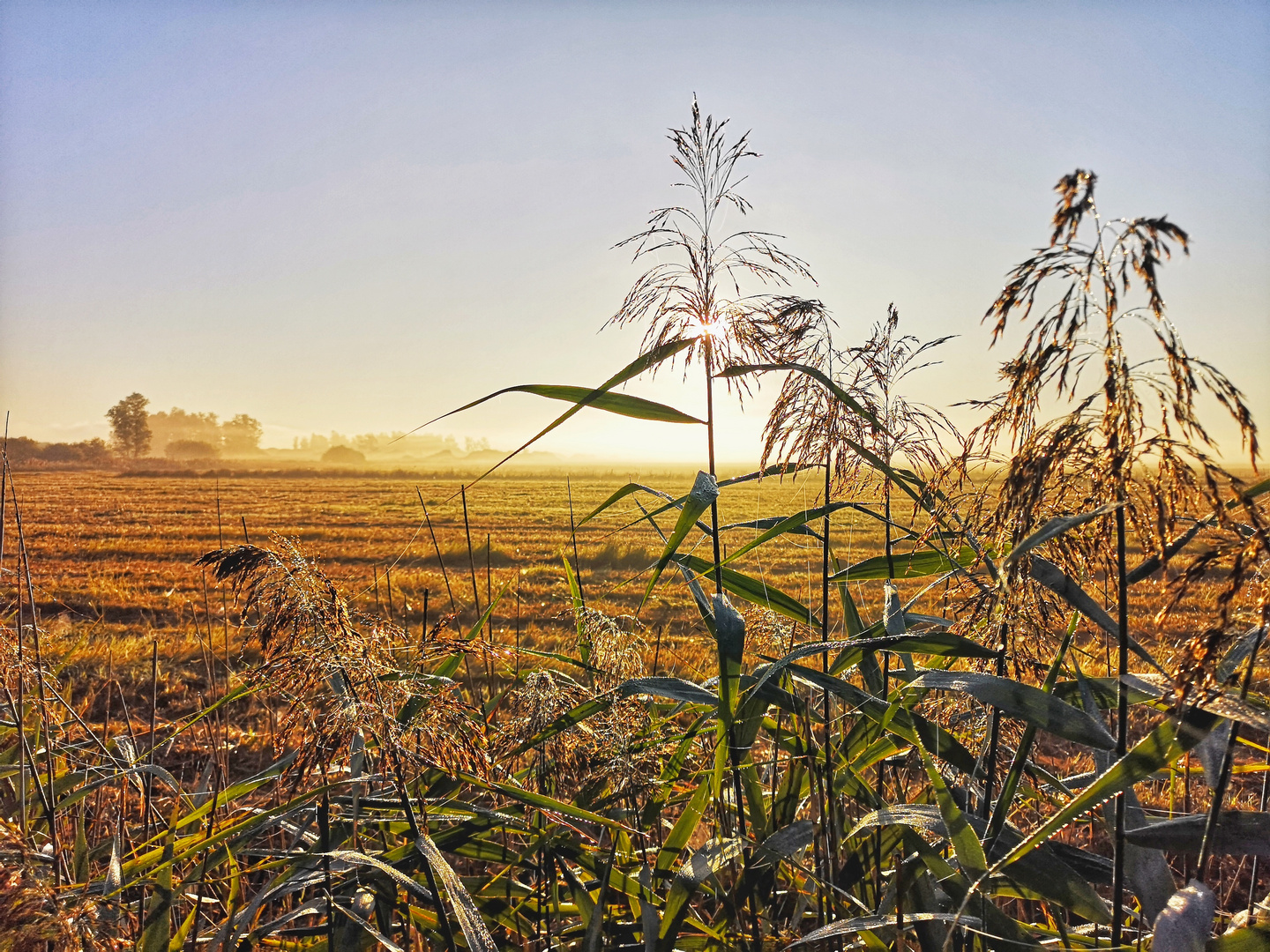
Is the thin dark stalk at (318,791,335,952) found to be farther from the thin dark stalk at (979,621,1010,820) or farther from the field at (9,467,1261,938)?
the thin dark stalk at (979,621,1010,820)

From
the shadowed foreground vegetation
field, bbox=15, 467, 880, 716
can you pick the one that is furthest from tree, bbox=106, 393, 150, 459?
the shadowed foreground vegetation

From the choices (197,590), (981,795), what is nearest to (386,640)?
(981,795)

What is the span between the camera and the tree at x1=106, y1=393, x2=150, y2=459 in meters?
117

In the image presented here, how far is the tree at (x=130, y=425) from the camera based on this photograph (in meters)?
117

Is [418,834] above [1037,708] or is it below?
below

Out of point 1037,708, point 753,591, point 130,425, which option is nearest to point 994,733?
point 1037,708

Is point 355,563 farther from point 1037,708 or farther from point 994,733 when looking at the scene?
point 1037,708

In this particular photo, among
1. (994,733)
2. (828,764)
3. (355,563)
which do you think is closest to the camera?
(994,733)

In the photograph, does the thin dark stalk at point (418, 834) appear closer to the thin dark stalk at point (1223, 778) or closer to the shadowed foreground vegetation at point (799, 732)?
the shadowed foreground vegetation at point (799, 732)

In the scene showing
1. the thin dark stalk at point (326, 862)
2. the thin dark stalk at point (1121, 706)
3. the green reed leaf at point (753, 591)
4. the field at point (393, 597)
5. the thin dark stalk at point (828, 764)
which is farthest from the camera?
the field at point (393, 597)

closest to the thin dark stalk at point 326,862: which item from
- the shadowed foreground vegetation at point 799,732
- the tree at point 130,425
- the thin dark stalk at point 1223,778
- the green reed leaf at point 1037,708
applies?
the shadowed foreground vegetation at point 799,732

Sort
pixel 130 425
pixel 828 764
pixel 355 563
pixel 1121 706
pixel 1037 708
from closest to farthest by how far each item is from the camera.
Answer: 1. pixel 1121 706
2. pixel 1037 708
3. pixel 828 764
4. pixel 355 563
5. pixel 130 425

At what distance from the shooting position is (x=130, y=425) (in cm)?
11731

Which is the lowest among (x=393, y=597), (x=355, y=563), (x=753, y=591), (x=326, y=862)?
(x=355, y=563)
